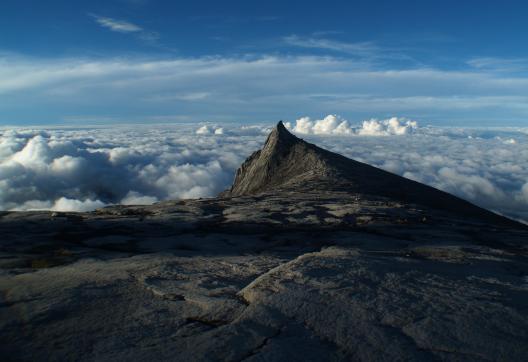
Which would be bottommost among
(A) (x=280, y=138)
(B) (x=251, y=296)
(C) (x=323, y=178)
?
(C) (x=323, y=178)

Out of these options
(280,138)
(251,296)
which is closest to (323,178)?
(280,138)

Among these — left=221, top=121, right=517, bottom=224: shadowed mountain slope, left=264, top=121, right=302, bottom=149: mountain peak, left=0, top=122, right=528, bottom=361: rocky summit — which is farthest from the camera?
left=264, top=121, right=302, bottom=149: mountain peak

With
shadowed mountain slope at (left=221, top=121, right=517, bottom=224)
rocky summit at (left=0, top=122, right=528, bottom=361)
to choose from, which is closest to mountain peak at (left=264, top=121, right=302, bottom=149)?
shadowed mountain slope at (left=221, top=121, right=517, bottom=224)

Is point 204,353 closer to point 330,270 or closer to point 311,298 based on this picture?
point 311,298

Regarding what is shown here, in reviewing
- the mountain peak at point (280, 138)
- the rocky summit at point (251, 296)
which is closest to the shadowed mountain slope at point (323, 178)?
the mountain peak at point (280, 138)

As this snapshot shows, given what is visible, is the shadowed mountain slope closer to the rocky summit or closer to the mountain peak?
the mountain peak

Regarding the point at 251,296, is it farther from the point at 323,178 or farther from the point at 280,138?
the point at 280,138
